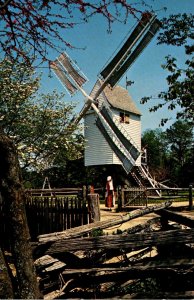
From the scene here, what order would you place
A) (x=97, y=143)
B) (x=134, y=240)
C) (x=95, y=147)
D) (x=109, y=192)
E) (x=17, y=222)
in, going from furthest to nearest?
1. (x=95, y=147)
2. (x=97, y=143)
3. (x=109, y=192)
4. (x=134, y=240)
5. (x=17, y=222)

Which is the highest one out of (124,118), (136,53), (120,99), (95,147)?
(136,53)

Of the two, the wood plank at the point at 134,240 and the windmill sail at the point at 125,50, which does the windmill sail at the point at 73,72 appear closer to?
the windmill sail at the point at 125,50

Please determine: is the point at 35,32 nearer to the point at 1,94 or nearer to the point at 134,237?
the point at 134,237

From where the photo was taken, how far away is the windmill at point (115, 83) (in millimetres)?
29484

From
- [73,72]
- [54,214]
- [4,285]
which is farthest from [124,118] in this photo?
[4,285]

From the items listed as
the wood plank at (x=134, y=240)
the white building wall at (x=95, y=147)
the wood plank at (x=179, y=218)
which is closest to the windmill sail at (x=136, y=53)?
the white building wall at (x=95, y=147)

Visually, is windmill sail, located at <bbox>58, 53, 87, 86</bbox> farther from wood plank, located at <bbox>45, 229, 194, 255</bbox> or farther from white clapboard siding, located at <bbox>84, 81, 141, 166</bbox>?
wood plank, located at <bbox>45, 229, 194, 255</bbox>

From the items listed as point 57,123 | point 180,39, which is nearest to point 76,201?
point 180,39

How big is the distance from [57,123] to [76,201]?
15739 millimetres

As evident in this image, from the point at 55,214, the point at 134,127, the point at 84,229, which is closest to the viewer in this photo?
the point at 84,229

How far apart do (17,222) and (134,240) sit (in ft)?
6.21

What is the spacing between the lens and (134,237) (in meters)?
5.41

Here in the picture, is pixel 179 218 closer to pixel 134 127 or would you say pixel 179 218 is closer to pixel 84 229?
pixel 84 229

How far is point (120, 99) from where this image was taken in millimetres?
36000
